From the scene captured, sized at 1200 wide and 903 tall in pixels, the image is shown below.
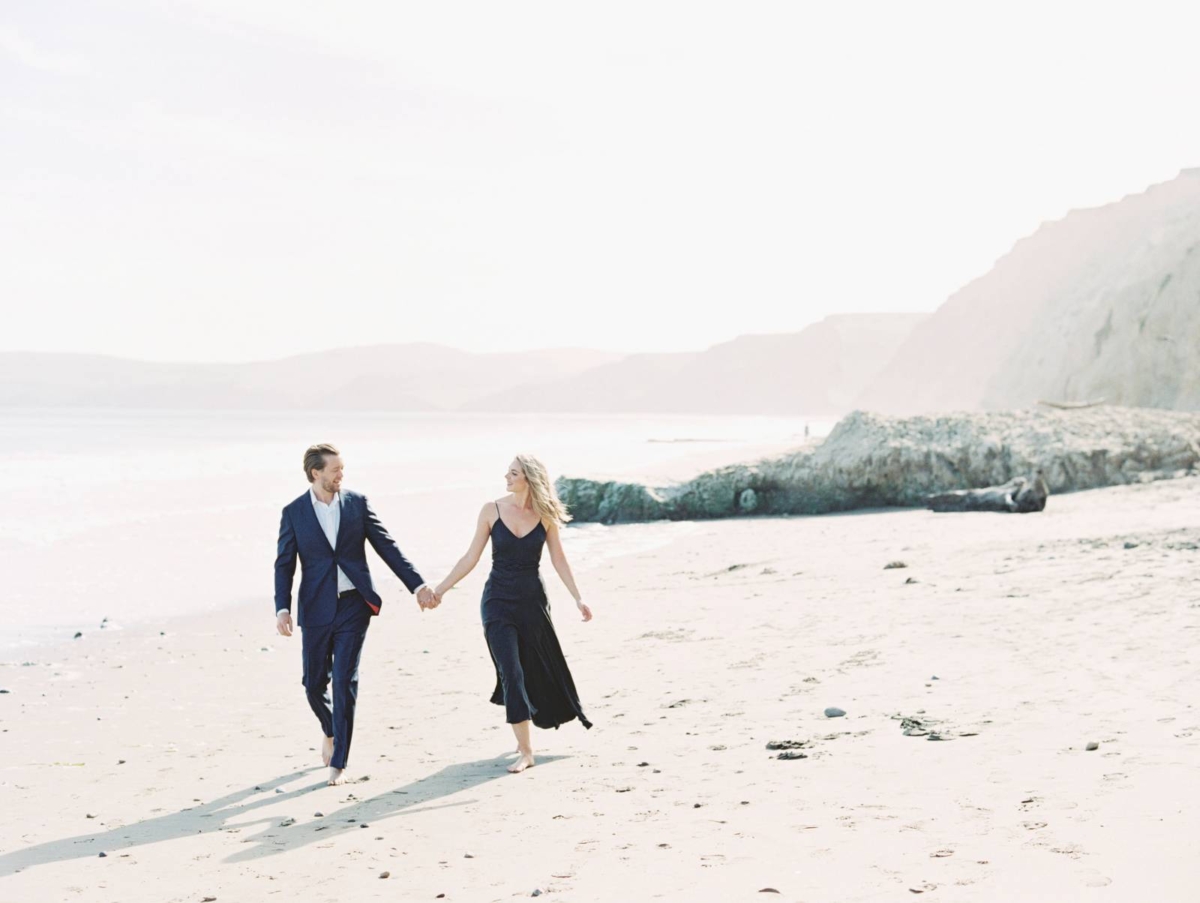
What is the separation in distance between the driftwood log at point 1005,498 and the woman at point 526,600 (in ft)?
37.2

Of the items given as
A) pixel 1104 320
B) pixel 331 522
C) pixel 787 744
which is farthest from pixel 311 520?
pixel 1104 320

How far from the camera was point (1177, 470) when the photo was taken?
19.6 m

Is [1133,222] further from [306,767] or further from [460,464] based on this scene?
[306,767]

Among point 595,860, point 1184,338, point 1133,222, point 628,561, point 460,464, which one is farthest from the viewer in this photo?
point 1133,222

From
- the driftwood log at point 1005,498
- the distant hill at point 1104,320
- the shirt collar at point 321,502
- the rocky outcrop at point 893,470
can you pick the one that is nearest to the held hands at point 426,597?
the shirt collar at point 321,502

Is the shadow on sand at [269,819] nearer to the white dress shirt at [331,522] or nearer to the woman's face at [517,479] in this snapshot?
the white dress shirt at [331,522]

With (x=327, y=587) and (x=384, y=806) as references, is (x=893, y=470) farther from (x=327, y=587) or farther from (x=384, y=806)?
(x=384, y=806)

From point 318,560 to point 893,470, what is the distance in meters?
14.4

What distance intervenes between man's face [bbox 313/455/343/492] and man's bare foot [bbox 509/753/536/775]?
1.83 m

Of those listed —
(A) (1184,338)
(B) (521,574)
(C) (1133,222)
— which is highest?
(C) (1133,222)

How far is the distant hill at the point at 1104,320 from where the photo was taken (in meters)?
36.7

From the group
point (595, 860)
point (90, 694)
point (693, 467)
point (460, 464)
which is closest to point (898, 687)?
point (595, 860)

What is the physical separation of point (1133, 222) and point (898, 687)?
221 feet

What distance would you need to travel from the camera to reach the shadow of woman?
5.00 metres
